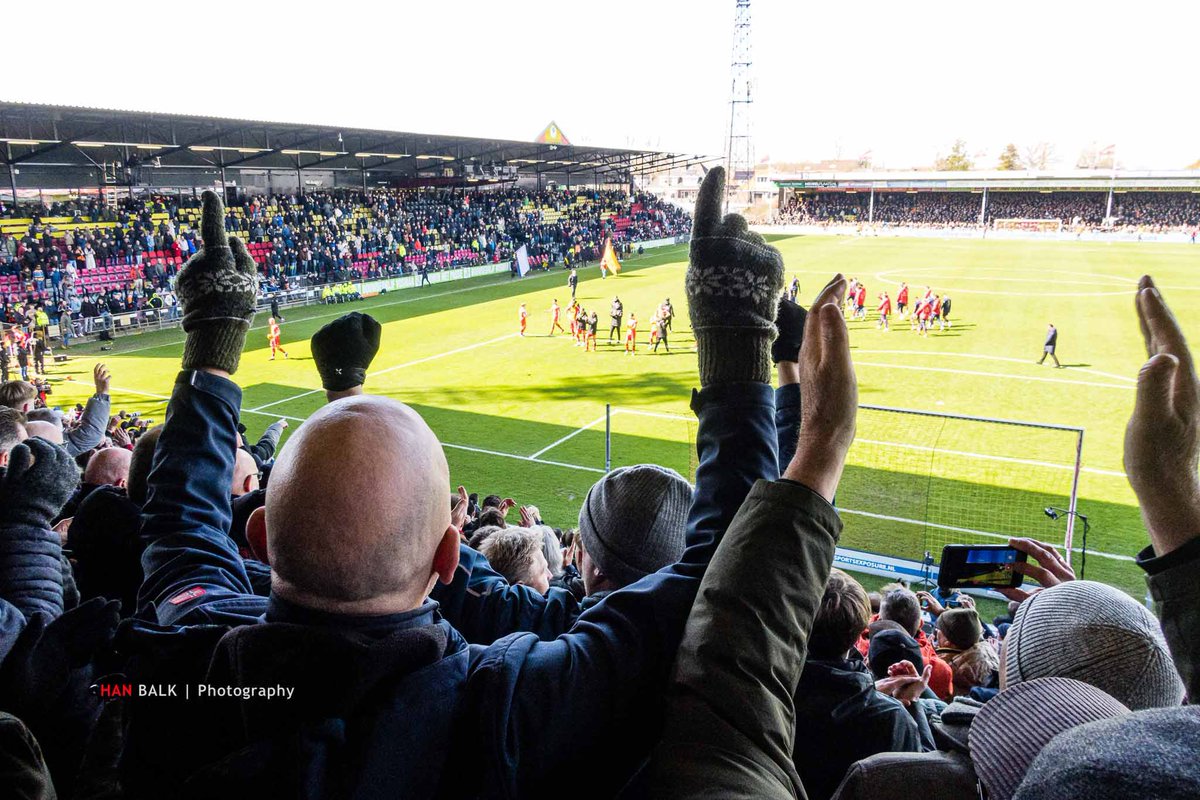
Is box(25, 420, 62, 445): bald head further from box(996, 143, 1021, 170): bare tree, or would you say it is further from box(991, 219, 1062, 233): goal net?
box(996, 143, 1021, 170): bare tree

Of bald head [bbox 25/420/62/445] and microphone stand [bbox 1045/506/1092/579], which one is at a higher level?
bald head [bbox 25/420/62/445]

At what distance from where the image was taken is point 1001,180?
7000cm

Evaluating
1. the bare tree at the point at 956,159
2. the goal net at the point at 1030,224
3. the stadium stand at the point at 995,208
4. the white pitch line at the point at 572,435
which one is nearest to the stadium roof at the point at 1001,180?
the stadium stand at the point at 995,208

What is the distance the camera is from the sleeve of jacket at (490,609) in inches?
95.9

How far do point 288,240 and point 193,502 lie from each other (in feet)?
120

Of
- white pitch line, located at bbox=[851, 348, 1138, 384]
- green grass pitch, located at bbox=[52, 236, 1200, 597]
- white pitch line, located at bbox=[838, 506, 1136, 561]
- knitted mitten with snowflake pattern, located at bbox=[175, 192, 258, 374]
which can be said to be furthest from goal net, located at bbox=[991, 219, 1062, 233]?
knitted mitten with snowflake pattern, located at bbox=[175, 192, 258, 374]

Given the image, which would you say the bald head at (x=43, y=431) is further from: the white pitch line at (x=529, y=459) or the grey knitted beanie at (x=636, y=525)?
the white pitch line at (x=529, y=459)

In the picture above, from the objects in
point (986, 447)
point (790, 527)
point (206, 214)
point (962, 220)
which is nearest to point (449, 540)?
point (790, 527)

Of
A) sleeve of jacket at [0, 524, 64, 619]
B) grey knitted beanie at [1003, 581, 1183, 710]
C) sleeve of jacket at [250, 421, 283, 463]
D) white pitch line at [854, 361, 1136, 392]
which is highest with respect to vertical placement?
grey knitted beanie at [1003, 581, 1183, 710]

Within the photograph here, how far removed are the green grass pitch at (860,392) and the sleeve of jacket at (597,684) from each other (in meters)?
9.62

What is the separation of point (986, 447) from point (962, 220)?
68807 mm

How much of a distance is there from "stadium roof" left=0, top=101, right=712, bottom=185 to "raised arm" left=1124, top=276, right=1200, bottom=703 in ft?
91.7

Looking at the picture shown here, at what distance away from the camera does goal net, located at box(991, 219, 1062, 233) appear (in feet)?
221

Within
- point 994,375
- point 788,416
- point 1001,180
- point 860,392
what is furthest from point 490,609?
point 1001,180
